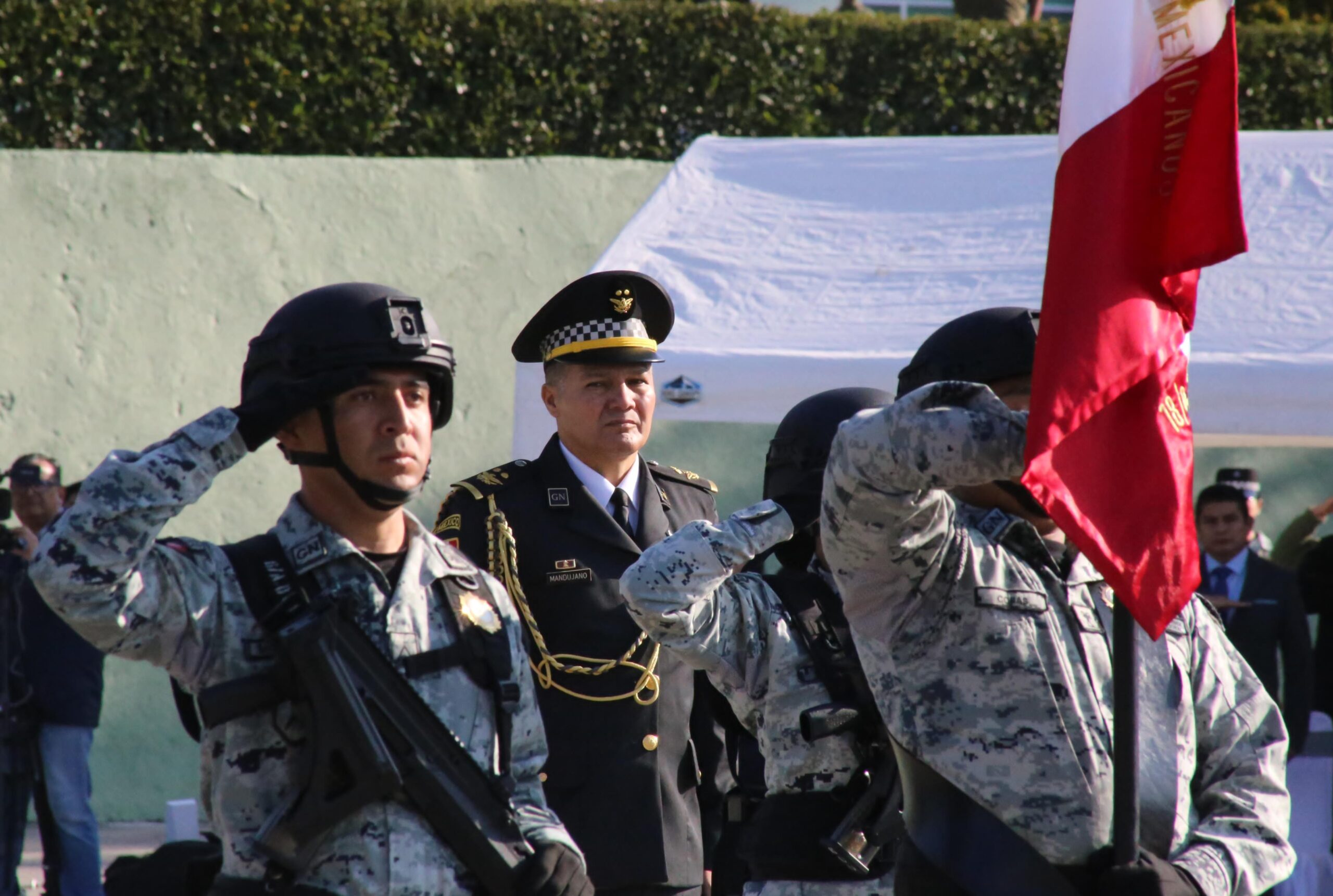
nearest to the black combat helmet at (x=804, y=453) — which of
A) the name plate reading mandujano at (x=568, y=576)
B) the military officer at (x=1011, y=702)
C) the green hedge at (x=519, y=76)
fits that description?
the name plate reading mandujano at (x=568, y=576)

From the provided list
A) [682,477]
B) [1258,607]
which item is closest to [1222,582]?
[1258,607]

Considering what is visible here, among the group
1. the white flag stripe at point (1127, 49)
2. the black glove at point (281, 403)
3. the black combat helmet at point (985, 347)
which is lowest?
the black glove at point (281, 403)

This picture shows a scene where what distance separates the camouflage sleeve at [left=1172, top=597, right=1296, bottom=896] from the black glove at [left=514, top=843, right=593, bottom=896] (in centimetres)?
90

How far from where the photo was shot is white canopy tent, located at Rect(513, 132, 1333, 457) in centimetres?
502

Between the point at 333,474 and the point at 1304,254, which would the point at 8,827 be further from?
the point at 1304,254

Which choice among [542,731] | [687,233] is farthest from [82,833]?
[542,731]

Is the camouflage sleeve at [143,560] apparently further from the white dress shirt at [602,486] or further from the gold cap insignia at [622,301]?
the gold cap insignia at [622,301]

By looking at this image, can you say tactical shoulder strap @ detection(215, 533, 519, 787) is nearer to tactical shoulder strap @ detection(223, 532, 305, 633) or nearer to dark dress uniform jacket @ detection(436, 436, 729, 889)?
tactical shoulder strap @ detection(223, 532, 305, 633)

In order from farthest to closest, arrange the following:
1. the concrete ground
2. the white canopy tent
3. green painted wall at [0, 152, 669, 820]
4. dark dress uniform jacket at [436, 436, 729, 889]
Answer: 1. green painted wall at [0, 152, 669, 820]
2. the concrete ground
3. the white canopy tent
4. dark dress uniform jacket at [436, 436, 729, 889]

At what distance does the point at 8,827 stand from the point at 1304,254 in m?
5.09

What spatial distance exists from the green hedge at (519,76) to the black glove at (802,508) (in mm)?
5661

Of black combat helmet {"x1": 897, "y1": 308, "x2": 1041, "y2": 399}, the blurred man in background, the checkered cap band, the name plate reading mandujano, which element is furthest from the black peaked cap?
the blurred man in background

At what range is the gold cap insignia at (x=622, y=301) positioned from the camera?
163 inches

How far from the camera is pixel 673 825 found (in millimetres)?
3756
